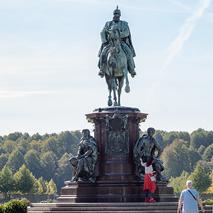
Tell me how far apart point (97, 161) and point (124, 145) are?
135 centimetres

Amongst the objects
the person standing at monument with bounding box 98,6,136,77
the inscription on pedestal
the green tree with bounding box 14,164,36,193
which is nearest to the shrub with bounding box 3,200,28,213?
the inscription on pedestal

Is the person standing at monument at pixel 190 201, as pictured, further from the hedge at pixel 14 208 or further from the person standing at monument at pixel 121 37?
the hedge at pixel 14 208

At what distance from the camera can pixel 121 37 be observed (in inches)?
1405

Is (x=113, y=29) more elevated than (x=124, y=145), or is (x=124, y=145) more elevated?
(x=113, y=29)

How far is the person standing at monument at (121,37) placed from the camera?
35.7 m

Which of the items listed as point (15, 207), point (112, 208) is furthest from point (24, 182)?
point (112, 208)

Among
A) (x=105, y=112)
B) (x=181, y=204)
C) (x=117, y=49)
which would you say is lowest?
(x=181, y=204)

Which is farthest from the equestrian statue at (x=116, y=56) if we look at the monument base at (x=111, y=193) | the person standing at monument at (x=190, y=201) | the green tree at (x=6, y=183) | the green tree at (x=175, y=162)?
the green tree at (x=175, y=162)

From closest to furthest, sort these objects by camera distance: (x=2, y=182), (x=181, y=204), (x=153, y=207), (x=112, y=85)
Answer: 1. (x=181, y=204)
2. (x=153, y=207)
3. (x=112, y=85)
4. (x=2, y=182)

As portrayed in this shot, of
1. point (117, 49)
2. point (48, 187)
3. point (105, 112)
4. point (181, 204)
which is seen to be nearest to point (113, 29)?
point (117, 49)

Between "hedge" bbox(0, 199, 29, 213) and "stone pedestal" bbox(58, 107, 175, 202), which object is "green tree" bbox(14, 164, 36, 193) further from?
"stone pedestal" bbox(58, 107, 175, 202)

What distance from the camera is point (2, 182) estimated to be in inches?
4887

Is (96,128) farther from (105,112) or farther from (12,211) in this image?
(12,211)

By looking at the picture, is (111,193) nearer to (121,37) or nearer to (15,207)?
(15,207)
